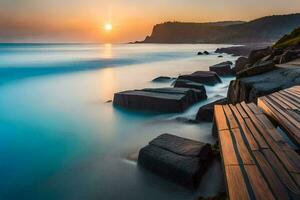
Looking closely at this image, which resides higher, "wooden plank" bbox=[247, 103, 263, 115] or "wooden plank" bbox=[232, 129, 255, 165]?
"wooden plank" bbox=[232, 129, 255, 165]

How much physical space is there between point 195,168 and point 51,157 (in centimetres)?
375

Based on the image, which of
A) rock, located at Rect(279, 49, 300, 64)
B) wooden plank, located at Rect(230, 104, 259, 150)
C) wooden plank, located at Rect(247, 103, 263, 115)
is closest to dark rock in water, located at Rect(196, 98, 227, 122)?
wooden plank, located at Rect(247, 103, 263, 115)

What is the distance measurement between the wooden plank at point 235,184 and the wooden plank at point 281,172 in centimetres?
39

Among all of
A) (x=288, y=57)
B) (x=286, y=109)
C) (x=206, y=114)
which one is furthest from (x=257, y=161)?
(x=288, y=57)

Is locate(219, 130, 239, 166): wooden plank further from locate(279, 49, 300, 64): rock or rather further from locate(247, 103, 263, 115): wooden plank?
locate(279, 49, 300, 64): rock

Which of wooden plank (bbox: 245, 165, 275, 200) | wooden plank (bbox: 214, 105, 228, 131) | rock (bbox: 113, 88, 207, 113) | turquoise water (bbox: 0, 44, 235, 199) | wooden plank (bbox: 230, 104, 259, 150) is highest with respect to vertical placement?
wooden plank (bbox: 245, 165, 275, 200)

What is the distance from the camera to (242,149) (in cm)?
379

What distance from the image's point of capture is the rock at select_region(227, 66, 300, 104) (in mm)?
7643

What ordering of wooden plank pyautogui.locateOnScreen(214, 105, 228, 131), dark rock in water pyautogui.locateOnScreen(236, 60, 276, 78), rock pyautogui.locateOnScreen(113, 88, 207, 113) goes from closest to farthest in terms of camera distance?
1. wooden plank pyautogui.locateOnScreen(214, 105, 228, 131)
2. dark rock in water pyautogui.locateOnScreen(236, 60, 276, 78)
3. rock pyautogui.locateOnScreen(113, 88, 207, 113)

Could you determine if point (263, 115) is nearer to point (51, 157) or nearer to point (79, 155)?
point (79, 155)

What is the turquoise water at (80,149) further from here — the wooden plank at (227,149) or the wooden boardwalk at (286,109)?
the wooden boardwalk at (286,109)

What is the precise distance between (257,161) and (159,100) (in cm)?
670

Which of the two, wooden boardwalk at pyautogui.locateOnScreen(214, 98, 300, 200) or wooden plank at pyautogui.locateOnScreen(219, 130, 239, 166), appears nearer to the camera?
wooden boardwalk at pyautogui.locateOnScreen(214, 98, 300, 200)

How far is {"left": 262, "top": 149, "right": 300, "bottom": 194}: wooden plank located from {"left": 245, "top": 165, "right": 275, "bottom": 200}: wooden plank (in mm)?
198
